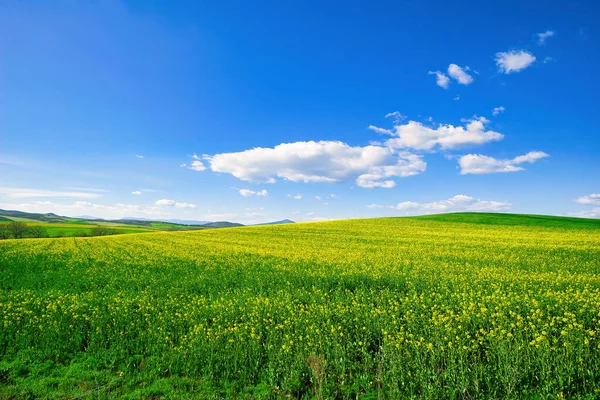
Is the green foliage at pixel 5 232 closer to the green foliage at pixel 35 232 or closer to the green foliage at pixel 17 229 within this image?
the green foliage at pixel 17 229

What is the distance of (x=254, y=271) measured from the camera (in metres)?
16.5

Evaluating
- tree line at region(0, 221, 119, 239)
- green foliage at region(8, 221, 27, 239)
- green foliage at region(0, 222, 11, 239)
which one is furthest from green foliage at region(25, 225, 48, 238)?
green foliage at region(0, 222, 11, 239)

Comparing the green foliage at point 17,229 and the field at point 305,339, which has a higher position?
the green foliage at point 17,229

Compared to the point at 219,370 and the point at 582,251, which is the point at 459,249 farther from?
the point at 219,370

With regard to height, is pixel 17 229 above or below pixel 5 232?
above

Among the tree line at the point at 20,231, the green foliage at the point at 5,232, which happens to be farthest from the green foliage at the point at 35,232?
the green foliage at the point at 5,232

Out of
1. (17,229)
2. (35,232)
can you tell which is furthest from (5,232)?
(35,232)

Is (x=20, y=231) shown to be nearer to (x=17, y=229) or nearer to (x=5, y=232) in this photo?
(x=17, y=229)

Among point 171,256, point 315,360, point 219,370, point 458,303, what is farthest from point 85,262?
point 458,303

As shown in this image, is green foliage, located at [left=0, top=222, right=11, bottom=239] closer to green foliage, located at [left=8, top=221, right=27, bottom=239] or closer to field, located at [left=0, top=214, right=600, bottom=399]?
green foliage, located at [left=8, top=221, right=27, bottom=239]

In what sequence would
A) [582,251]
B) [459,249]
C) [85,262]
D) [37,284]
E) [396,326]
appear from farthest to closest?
[459,249]
[582,251]
[85,262]
[37,284]
[396,326]

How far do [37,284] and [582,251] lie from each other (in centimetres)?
3442

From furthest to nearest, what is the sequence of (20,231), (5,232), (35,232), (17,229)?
1. (35,232)
2. (20,231)
3. (17,229)
4. (5,232)

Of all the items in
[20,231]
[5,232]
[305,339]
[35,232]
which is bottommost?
[305,339]
